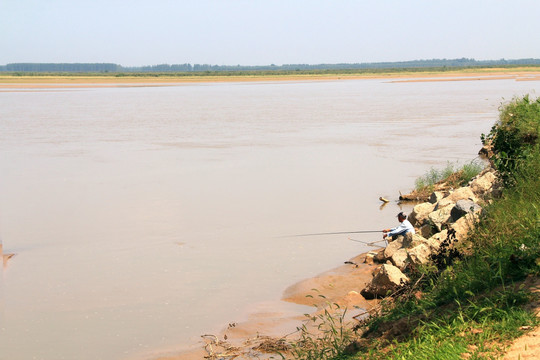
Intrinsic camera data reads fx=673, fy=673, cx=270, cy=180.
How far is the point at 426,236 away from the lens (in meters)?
10.7

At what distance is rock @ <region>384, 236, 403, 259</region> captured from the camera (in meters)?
10.8

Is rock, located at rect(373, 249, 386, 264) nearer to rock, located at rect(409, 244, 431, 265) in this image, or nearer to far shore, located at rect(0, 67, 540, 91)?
rock, located at rect(409, 244, 431, 265)

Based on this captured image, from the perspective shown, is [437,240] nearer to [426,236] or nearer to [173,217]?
[426,236]

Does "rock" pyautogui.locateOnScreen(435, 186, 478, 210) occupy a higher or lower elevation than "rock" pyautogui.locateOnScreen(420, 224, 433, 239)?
higher

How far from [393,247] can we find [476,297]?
4.85 meters

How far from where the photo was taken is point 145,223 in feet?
47.8

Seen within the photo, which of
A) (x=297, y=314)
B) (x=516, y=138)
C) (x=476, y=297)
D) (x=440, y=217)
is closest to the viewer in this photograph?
(x=476, y=297)

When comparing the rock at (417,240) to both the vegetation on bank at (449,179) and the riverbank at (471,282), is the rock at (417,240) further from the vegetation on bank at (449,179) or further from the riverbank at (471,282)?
the vegetation on bank at (449,179)

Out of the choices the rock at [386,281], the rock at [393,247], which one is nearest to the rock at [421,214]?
the rock at [393,247]

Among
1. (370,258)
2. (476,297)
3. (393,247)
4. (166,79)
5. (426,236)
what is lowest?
(370,258)

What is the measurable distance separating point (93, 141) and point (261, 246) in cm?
1789

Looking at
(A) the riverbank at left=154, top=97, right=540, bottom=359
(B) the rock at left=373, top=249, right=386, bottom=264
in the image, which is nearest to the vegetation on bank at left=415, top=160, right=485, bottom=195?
(B) the rock at left=373, top=249, right=386, bottom=264

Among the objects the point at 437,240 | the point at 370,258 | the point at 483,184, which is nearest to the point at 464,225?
the point at 437,240

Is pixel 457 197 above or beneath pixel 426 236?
above
